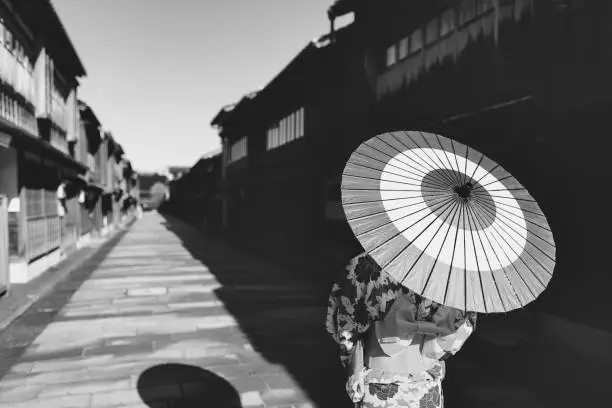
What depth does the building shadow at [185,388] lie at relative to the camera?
491 cm

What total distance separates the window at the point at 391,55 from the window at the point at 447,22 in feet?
6.05

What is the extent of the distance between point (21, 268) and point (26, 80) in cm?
548

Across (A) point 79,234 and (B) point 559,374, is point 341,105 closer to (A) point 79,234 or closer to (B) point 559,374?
(B) point 559,374

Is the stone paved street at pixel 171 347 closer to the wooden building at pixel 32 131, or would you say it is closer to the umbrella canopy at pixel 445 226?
the wooden building at pixel 32 131

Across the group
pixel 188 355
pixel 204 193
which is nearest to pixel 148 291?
pixel 188 355

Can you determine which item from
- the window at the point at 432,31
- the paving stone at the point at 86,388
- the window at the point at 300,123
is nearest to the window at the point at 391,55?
the window at the point at 432,31

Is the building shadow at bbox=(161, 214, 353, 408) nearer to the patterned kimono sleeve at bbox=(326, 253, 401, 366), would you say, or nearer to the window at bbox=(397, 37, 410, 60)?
the patterned kimono sleeve at bbox=(326, 253, 401, 366)

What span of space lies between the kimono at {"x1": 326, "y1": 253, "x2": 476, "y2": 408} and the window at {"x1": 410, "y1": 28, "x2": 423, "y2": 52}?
327 inches

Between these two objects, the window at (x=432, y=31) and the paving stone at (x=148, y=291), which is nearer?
the window at (x=432, y=31)

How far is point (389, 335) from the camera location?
101 inches

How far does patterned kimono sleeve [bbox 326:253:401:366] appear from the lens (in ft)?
8.38

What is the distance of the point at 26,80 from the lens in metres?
13.2

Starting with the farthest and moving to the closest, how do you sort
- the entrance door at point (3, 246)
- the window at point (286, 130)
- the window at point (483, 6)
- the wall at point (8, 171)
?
the window at point (286, 130), the wall at point (8, 171), the entrance door at point (3, 246), the window at point (483, 6)

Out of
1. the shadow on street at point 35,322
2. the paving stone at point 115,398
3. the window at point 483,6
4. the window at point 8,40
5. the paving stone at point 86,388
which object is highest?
the window at point 8,40
